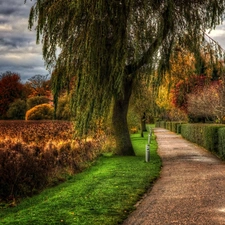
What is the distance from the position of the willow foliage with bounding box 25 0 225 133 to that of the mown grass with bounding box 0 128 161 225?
357 centimetres

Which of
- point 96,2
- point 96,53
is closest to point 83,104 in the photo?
point 96,53

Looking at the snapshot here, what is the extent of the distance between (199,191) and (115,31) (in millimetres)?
8185

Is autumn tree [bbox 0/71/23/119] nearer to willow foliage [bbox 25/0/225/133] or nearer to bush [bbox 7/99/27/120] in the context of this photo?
bush [bbox 7/99/27/120]

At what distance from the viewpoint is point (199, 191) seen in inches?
371

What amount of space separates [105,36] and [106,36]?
15.8 inches

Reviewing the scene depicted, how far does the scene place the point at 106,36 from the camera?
15352 millimetres

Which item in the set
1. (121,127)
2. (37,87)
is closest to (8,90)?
(37,87)

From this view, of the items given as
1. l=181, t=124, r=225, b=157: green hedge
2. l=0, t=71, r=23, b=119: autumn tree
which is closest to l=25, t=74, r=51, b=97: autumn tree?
l=0, t=71, r=23, b=119: autumn tree

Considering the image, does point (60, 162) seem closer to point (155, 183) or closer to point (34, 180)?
point (34, 180)

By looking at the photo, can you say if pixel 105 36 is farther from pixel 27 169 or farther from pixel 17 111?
pixel 17 111

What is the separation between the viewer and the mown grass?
6867mm

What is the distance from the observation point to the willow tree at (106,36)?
48.4 ft

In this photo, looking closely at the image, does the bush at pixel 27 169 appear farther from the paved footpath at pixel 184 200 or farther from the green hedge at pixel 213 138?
the green hedge at pixel 213 138

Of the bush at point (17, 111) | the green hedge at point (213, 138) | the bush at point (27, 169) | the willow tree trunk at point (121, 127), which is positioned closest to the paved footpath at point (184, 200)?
the bush at point (27, 169)
